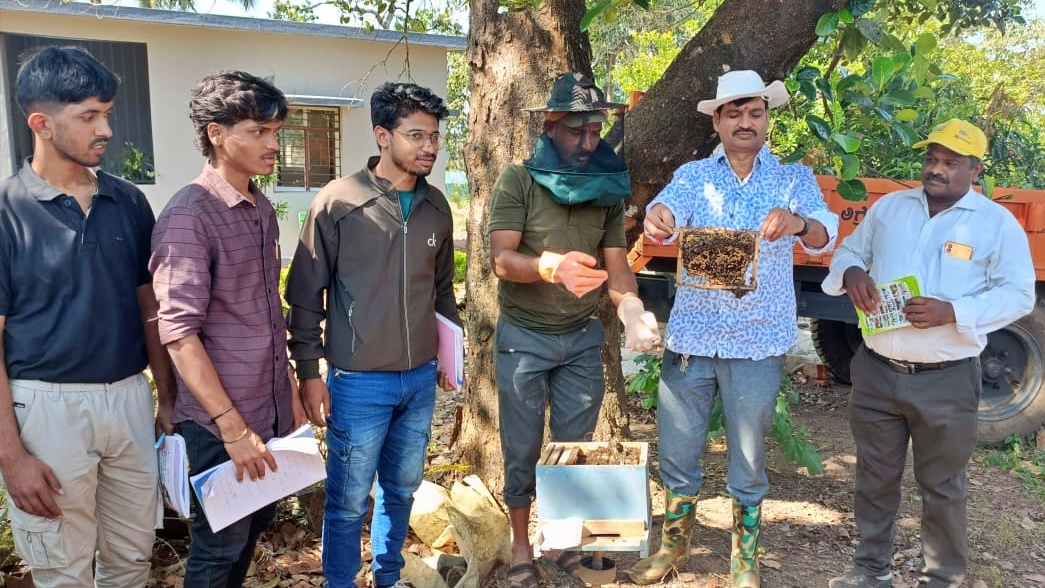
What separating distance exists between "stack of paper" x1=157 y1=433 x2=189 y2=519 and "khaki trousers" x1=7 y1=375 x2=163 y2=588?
10 centimetres

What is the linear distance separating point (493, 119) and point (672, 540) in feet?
7.96

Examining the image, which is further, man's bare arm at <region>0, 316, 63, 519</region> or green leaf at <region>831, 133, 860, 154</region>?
green leaf at <region>831, 133, 860, 154</region>

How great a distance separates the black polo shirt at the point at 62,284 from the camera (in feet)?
8.14

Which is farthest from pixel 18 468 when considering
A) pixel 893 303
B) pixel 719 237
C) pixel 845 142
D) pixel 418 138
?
pixel 893 303

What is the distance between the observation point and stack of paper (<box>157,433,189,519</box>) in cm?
264

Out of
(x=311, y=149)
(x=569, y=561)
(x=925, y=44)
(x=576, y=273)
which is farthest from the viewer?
(x=311, y=149)

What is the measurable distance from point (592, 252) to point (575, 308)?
0.27 meters

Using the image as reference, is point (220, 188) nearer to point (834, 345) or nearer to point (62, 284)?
point (62, 284)

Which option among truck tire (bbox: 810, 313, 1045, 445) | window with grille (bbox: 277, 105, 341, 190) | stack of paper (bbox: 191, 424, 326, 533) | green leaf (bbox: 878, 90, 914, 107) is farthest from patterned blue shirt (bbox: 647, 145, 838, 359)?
window with grille (bbox: 277, 105, 341, 190)

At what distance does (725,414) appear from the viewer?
3588 millimetres

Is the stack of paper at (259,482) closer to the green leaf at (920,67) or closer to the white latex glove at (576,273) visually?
the white latex glove at (576,273)

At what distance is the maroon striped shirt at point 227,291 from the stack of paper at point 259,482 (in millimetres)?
119

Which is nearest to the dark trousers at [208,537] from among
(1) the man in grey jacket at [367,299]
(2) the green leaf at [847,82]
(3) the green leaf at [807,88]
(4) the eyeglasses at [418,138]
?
(1) the man in grey jacket at [367,299]

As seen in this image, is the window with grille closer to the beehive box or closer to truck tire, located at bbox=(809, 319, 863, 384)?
truck tire, located at bbox=(809, 319, 863, 384)
